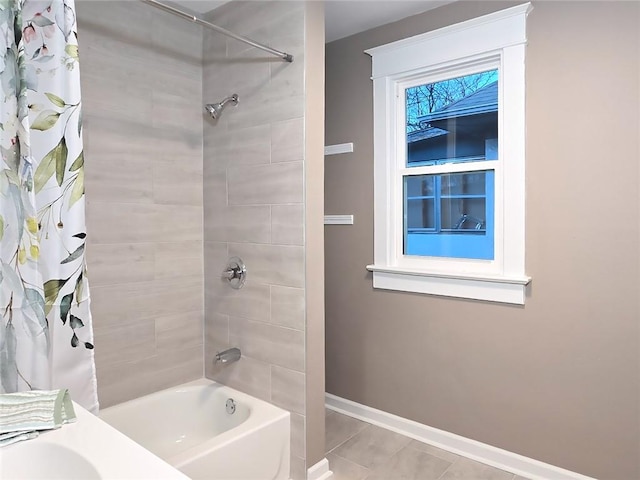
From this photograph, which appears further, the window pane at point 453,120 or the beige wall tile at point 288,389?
the window pane at point 453,120

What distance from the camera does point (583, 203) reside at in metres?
2.00

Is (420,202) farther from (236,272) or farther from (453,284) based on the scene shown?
(236,272)

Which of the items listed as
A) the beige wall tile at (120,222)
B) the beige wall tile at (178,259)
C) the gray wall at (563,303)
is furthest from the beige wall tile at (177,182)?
the gray wall at (563,303)

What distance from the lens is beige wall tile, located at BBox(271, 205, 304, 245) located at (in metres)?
2.09

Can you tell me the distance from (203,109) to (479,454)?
2.51 meters

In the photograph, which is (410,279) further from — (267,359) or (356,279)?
(267,359)

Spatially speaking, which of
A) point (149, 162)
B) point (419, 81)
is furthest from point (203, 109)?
point (419, 81)

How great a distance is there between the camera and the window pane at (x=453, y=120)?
2.35 m

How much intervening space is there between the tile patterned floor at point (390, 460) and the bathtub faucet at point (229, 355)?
743mm

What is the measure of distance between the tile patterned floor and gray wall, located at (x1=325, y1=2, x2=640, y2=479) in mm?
155

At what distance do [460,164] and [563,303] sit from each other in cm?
90

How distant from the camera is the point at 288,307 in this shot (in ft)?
7.07

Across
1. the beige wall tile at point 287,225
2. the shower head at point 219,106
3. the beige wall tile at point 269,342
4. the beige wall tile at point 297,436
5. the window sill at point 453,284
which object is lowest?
the beige wall tile at point 297,436

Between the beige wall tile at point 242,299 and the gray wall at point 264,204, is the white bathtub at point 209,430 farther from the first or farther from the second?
the beige wall tile at point 242,299
